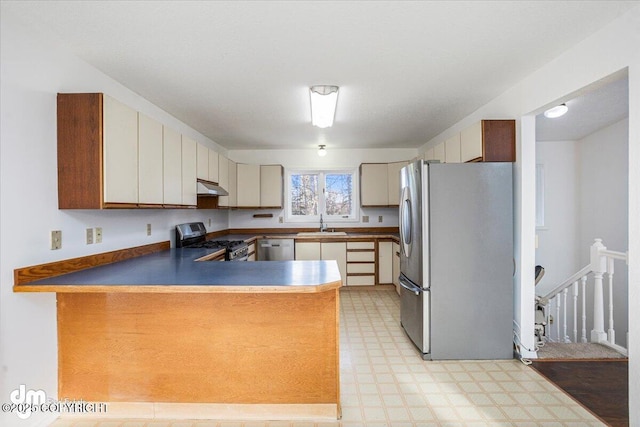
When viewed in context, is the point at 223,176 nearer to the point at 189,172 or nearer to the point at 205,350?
the point at 189,172

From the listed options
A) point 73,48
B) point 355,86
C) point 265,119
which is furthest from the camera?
point 265,119

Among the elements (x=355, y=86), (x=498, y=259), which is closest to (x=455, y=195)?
(x=498, y=259)

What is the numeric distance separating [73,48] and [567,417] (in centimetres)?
381

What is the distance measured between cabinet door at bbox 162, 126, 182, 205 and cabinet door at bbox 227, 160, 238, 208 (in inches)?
67.4

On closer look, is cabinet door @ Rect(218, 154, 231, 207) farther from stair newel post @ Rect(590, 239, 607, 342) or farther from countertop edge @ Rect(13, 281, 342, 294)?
stair newel post @ Rect(590, 239, 607, 342)

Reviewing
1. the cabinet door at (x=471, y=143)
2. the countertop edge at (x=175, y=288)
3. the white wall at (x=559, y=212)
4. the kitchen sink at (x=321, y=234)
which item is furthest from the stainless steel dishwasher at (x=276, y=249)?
the white wall at (x=559, y=212)

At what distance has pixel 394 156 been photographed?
577 cm

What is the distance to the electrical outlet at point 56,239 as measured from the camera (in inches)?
80.2

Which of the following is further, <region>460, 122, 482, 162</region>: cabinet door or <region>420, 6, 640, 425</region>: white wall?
<region>460, 122, 482, 162</region>: cabinet door

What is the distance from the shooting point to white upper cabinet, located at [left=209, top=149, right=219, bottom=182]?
13.2ft

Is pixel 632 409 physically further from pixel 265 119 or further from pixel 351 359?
pixel 265 119

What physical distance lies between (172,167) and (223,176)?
1.60 meters

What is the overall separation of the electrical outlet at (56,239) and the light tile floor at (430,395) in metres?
1.05

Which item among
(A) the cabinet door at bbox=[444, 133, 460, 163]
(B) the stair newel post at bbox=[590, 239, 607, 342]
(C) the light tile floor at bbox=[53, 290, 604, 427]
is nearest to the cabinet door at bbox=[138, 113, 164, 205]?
(C) the light tile floor at bbox=[53, 290, 604, 427]
